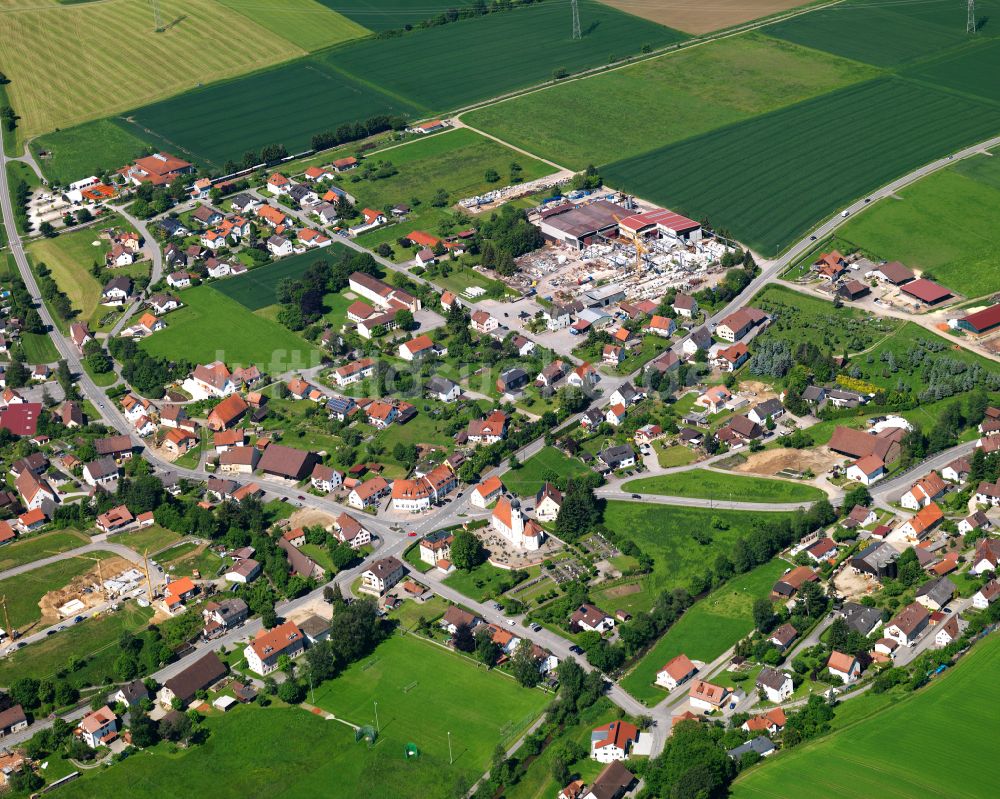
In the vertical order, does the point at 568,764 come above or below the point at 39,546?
above

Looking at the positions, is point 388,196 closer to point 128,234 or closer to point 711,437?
point 128,234

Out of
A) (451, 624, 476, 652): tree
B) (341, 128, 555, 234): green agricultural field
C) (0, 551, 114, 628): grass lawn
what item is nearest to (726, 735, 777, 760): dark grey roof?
(451, 624, 476, 652): tree

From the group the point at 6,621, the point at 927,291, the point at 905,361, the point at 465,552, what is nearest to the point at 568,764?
the point at 465,552

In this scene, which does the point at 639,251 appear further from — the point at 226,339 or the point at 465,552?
the point at 465,552

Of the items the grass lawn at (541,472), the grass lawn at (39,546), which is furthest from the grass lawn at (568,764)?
the grass lawn at (39,546)

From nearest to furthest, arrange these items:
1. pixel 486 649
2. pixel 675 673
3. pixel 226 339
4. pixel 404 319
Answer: pixel 675 673, pixel 486 649, pixel 404 319, pixel 226 339
